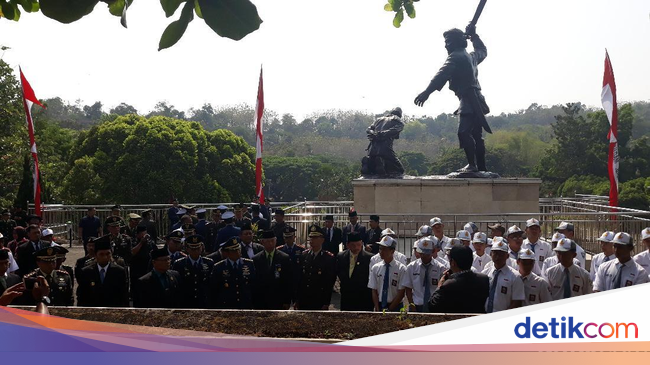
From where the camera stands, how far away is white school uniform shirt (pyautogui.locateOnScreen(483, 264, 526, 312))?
21.1 ft

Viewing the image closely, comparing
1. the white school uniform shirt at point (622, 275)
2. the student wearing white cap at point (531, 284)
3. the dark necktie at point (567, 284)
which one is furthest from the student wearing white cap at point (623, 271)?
the student wearing white cap at point (531, 284)

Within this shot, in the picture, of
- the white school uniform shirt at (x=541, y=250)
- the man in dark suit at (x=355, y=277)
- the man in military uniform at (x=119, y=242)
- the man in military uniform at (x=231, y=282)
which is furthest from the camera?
the man in military uniform at (x=119, y=242)

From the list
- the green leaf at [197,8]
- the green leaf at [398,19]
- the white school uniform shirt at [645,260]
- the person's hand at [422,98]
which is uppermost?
the person's hand at [422,98]

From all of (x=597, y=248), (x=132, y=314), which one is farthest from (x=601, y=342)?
(x=597, y=248)

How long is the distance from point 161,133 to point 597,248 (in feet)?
71.9

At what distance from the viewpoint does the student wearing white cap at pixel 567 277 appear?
6.88 meters

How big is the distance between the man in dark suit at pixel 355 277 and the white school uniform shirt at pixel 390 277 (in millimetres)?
423

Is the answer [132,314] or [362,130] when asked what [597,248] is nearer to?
[132,314]

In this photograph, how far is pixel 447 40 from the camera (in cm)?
1595

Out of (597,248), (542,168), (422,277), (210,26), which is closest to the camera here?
(210,26)

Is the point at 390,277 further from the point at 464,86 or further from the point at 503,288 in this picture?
the point at 464,86

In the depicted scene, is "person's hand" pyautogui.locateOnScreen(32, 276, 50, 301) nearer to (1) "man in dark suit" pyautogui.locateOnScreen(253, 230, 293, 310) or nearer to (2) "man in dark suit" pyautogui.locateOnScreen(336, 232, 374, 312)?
(1) "man in dark suit" pyautogui.locateOnScreen(253, 230, 293, 310)

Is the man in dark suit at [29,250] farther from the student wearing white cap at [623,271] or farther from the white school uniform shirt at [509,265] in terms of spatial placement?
the student wearing white cap at [623,271]

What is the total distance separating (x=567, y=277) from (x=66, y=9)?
5833mm
